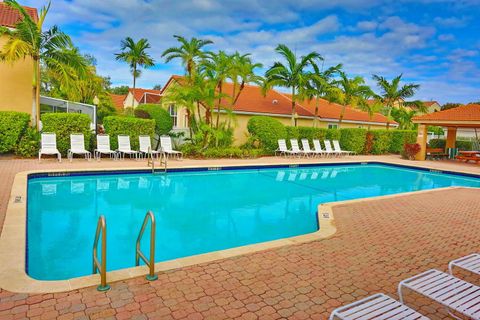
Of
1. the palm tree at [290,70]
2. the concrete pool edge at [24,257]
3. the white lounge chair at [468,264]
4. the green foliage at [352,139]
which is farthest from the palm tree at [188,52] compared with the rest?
the white lounge chair at [468,264]

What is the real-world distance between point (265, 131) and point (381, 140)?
399 inches

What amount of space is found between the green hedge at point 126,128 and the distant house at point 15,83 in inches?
143

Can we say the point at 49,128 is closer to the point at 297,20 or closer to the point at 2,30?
the point at 2,30

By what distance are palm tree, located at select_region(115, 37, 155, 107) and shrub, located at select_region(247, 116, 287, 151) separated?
42.2 feet

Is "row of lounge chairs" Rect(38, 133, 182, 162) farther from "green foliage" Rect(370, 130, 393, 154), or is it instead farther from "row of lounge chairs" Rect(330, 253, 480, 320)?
"green foliage" Rect(370, 130, 393, 154)

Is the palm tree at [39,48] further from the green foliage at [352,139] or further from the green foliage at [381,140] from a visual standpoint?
the green foliage at [381,140]

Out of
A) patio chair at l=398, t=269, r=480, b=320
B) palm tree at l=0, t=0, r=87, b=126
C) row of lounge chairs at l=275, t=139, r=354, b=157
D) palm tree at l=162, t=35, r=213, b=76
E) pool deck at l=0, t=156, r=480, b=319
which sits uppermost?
palm tree at l=162, t=35, r=213, b=76

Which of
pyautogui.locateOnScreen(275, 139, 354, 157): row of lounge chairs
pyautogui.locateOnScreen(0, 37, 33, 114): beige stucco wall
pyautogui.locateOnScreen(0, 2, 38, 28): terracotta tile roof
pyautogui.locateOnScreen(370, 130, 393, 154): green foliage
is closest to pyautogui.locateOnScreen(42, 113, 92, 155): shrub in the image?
pyautogui.locateOnScreen(0, 37, 33, 114): beige stucco wall

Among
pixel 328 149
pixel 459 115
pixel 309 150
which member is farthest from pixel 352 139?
pixel 459 115

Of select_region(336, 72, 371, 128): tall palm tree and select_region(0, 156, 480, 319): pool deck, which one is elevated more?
select_region(336, 72, 371, 128): tall palm tree

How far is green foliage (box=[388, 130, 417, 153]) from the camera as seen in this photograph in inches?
979

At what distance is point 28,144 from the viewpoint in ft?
43.2

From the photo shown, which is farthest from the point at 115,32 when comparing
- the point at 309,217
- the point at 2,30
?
the point at 309,217

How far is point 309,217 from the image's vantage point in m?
8.31
